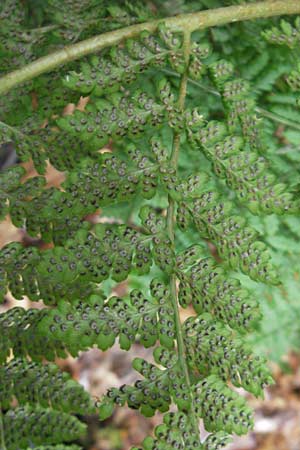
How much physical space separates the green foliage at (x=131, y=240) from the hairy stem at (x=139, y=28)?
38 mm

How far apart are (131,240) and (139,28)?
1.96ft

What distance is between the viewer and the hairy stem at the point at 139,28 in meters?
1.80

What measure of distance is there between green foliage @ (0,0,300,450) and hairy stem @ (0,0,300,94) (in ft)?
0.13

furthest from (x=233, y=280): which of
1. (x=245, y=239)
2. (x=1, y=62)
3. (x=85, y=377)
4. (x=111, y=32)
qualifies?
(x=85, y=377)

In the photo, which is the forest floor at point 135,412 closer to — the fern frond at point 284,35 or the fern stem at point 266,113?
the fern stem at point 266,113

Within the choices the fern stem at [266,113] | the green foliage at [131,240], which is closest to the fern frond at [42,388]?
the green foliage at [131,240]

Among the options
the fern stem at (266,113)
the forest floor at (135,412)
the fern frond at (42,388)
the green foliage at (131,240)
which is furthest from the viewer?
the forest floor at (135,412)

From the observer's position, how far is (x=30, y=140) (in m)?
1.89

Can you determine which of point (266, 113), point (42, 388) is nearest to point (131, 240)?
point (42, 388)

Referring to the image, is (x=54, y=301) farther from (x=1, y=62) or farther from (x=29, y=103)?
(x=1, y=62)

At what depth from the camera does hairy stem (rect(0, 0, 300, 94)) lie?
1.80m

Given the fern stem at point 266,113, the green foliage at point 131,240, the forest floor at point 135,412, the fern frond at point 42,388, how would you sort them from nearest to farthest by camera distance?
the green foliage at point 131,240 → the fern frond at point 42,388 → the fern stem at point 266,113 → the forest floor at point 135,412

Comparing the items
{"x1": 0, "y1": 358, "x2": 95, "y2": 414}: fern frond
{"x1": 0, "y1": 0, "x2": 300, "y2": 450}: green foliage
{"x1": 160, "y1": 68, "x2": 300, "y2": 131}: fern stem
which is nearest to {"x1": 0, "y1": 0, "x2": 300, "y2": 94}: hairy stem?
{"x1": 0, "y1": 0, "x2": 300, "y2": 450}: green foliage

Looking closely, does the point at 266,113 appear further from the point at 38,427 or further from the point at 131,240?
the point at 38,427
